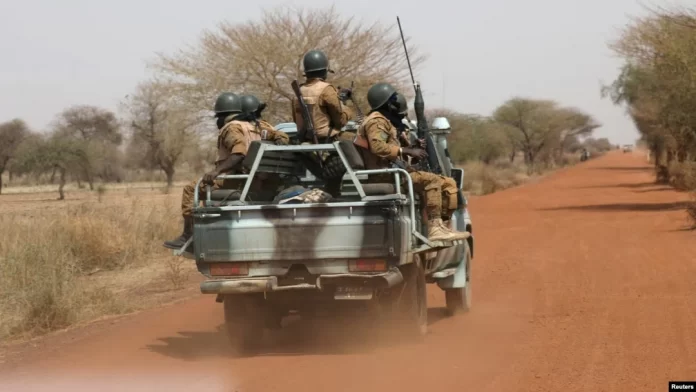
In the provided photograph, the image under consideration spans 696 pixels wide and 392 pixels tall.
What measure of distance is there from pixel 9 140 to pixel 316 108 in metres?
52.7

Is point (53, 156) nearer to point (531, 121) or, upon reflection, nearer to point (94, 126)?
point (94, 126)

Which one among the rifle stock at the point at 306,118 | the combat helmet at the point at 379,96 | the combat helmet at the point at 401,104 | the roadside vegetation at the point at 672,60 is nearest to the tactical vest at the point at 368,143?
the combat helmet at the point at 379,96

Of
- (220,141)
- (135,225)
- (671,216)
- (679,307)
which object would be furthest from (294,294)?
(671,216)

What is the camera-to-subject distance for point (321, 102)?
363 inches

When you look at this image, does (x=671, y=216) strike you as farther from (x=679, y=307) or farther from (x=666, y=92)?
(x=679, y=307)

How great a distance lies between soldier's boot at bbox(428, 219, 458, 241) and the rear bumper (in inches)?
28.1

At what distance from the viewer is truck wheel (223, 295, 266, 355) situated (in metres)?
8.72

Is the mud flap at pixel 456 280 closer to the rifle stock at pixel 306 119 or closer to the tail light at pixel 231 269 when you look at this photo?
the rifle stock at pixel 306 119

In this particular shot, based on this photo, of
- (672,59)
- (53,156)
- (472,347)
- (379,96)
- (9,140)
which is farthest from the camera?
(9,140)

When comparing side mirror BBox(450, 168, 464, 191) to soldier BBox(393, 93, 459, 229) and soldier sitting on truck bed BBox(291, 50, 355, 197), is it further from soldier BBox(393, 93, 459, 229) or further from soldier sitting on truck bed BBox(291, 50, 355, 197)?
soldier sitting on truck bed BBox(291, 50, 355, 197)

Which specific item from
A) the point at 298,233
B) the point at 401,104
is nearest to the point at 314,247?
the point at 298,233

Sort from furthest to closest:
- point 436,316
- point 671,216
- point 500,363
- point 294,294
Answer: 1. point 671,216
2. point 436,316
3. point 294,294
4. point 500,363

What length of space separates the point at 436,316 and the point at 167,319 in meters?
2.88

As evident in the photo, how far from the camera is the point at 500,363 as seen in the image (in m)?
7.66
